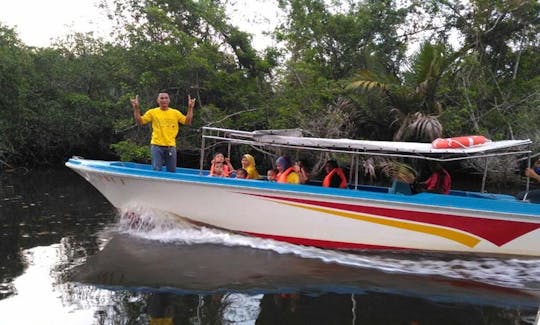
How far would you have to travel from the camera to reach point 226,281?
5.75 meters

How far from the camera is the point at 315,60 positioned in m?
17.8

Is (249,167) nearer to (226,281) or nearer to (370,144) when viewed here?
(370,144)

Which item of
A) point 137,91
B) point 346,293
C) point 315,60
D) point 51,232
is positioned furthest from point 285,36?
point 346,293

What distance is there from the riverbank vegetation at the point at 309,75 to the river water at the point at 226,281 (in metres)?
6.95

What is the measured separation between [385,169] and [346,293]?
7137mm

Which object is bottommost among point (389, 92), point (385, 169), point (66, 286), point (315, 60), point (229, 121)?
point (66, 286)

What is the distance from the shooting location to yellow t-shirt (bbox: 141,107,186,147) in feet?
24.9

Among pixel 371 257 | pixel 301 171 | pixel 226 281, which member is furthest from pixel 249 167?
pixel 226 281

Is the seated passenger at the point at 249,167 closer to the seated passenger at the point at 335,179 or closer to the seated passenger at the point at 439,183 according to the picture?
the seated passenger at the point at 335,179

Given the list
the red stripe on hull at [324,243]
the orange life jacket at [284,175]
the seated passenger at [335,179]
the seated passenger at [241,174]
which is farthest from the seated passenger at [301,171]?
the red stripe on hull at [324,243]

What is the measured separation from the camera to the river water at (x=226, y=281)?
479 cm

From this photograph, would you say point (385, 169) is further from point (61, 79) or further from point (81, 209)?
point (61, 79)

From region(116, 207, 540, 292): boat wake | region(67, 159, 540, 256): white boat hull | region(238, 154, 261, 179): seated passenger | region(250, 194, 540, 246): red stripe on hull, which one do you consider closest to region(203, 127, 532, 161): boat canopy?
region(238, 154, 261, 179): seated passenger

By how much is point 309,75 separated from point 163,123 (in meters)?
9.26
